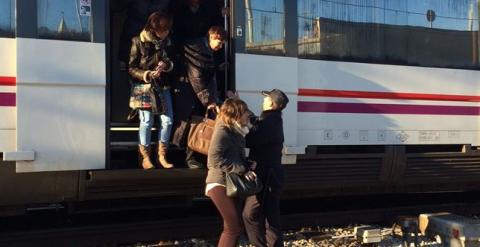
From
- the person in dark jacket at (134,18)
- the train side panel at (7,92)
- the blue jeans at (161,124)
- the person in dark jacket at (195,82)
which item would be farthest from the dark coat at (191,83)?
the train side panel at (7,92)

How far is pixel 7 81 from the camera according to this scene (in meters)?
4.57

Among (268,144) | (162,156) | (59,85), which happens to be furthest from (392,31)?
(59,85)

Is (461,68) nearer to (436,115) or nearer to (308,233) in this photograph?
(436,115)

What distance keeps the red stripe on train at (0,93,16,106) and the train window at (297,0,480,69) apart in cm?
266

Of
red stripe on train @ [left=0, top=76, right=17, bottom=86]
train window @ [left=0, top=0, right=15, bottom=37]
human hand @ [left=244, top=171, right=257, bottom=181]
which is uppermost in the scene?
train window @ [left=0, top=0, right=15, bottom=37]

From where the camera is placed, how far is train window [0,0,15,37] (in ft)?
15.2

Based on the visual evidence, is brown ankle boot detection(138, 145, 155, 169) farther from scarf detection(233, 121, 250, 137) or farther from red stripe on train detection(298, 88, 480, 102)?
red stripe on train detection(298, 88, 480, 102)

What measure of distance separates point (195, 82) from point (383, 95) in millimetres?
2013

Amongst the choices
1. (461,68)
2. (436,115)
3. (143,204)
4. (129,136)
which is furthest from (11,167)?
(461,68)

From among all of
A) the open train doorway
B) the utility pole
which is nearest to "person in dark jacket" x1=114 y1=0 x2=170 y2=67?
the open train doorway

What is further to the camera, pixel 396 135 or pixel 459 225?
pixel 396 135

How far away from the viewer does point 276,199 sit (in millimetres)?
4746

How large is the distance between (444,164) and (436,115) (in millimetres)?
579

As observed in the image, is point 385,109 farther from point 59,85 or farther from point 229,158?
point 59,85
